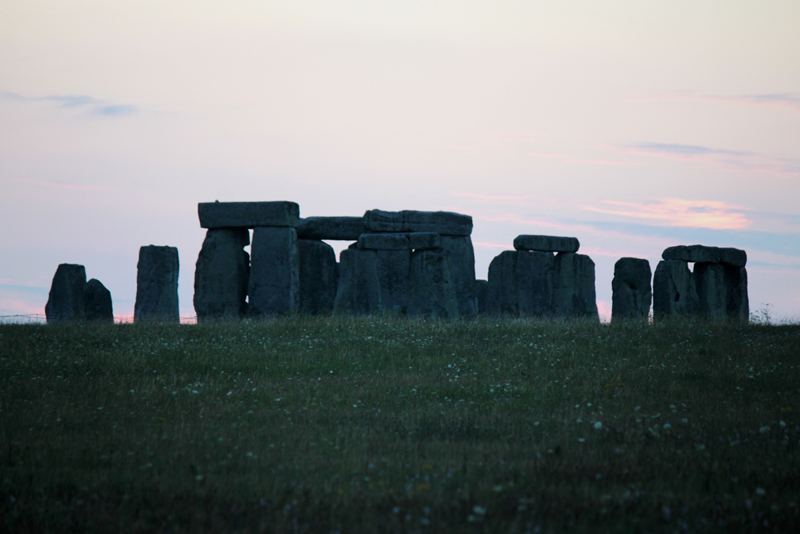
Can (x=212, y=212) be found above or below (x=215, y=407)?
above

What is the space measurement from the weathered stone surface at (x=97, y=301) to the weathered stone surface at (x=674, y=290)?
17493 mm

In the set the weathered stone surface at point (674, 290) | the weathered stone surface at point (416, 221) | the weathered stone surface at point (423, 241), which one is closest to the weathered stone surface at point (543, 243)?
the weathered stone surface at point (416, 221)

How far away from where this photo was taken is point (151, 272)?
76.6 feet

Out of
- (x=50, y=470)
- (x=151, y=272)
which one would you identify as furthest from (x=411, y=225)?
(x=50, y=470)

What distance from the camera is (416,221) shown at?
25.0 metres

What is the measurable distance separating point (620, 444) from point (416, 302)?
14.1 metres

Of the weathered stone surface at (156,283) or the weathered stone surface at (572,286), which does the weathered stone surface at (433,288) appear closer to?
the weathered stone surface at (572,286)

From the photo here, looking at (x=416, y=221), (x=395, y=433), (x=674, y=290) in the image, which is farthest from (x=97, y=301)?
(x=674, y=290)

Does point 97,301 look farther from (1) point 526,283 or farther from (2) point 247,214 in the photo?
(1) point 526,283

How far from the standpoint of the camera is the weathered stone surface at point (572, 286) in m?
26.3

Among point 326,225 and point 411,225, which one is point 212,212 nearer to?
point 326,225

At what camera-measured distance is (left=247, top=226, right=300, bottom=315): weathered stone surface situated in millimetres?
22391

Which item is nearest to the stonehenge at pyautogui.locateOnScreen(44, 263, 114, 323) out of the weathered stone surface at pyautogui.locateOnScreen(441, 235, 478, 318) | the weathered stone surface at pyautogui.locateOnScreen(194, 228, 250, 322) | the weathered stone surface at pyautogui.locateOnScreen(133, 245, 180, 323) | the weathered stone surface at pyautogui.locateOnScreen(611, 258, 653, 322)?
the weathered stone surface at pyautogui.locateOnScreen(133, 245, 180, 323)

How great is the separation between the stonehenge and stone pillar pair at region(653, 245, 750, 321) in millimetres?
17543
